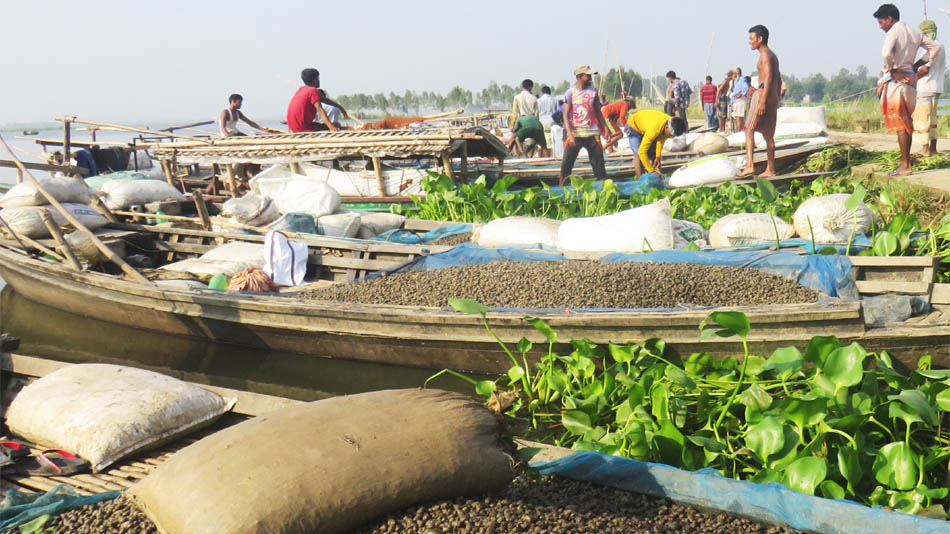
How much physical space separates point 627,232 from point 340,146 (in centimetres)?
369

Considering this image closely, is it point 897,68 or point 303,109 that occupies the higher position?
point 303,109

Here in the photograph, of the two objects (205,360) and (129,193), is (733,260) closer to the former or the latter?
(205,360)

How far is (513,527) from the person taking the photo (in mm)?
2016

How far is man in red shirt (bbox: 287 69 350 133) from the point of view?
870 centimetres

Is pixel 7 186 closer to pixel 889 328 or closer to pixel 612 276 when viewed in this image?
pixel 612 276

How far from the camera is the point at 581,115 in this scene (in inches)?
332

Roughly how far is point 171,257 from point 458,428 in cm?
522

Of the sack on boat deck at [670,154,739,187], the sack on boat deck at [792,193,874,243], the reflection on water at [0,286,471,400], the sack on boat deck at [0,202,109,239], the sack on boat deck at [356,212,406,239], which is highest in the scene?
the sack on boat deck at [0,202,109,239]

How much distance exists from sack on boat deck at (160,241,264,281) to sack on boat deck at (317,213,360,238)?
0.63 meters

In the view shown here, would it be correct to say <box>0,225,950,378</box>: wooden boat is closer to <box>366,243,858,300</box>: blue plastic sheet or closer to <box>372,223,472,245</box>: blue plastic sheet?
<box>366,243,858,300</box>: blue plastic sheet

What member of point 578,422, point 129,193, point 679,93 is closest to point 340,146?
point 129,193

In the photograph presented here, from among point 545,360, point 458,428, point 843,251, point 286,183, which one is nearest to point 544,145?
point 286,183

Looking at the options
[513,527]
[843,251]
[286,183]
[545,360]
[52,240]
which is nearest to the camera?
[513,527]

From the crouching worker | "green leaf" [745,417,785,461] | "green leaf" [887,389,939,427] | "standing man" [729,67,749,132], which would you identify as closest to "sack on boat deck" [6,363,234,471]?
"green leaf" [745,417,785,461]
